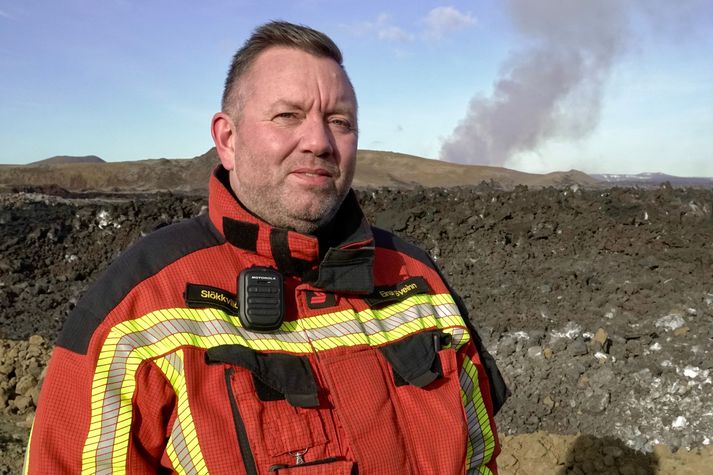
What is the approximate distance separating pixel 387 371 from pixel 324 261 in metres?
0.35

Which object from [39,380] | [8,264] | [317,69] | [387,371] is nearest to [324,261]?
[387,371]

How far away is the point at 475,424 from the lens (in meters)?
2.13

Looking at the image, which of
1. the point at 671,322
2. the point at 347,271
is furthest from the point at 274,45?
the point at 671,322

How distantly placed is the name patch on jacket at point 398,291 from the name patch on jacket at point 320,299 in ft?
0.45

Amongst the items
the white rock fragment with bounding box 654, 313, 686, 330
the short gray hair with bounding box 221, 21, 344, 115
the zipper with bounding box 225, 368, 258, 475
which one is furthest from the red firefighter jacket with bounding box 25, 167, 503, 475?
the white rock fragment with bounding box 654, 313, 686, 330

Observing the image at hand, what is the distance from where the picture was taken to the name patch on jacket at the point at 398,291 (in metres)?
2.01

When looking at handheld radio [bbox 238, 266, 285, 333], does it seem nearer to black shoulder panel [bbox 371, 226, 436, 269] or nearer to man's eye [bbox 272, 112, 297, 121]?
man's eye [bbox 272, 112, 297, 121]

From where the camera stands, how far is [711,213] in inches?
399

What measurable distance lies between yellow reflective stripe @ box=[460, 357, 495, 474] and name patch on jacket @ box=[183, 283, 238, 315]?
777mm

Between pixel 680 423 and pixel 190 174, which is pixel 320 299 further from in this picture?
pixel 190 174

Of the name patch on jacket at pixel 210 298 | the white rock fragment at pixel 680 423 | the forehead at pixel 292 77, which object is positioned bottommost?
the white rock fragment at pixel 680 423

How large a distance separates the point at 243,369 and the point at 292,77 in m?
0.78

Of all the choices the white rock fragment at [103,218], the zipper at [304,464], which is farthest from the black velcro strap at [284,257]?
the white rock fragment at [103,218]

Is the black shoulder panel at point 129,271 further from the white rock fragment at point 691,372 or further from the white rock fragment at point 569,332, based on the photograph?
the white rock fragment at point 569,332
